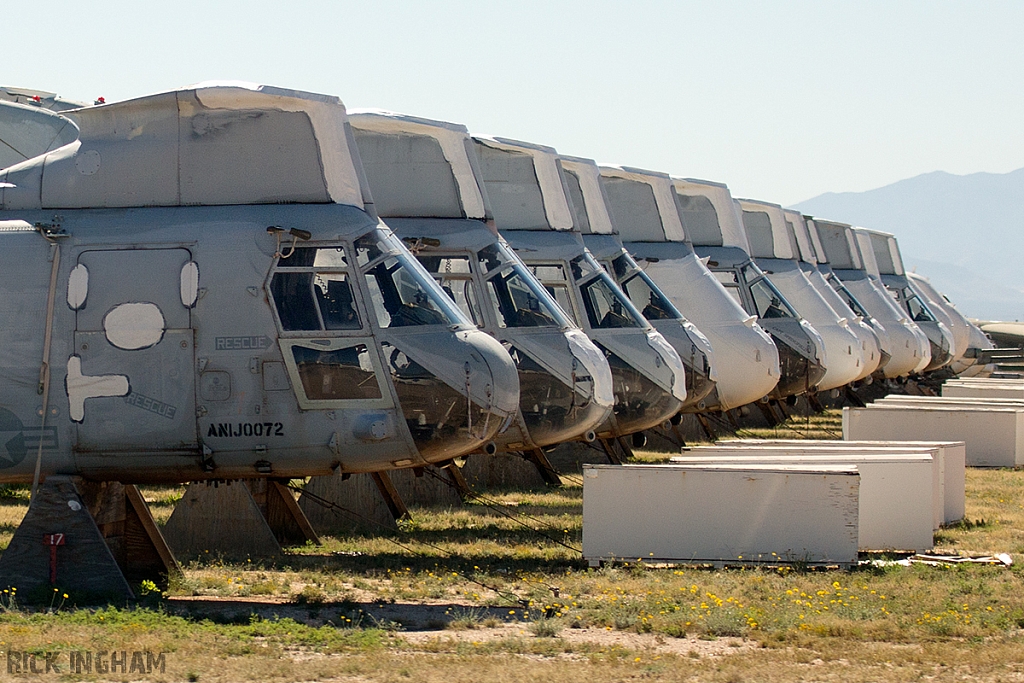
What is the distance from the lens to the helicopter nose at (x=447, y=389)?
1038 centimetres

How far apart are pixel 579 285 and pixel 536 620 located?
7965mm

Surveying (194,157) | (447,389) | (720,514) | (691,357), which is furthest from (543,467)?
(194,157)

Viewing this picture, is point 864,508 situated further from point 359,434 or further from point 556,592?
point 359,434

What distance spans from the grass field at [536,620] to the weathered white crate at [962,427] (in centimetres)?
816

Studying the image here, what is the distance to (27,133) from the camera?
14266 mm

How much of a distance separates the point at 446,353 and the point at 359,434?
87 centimetres

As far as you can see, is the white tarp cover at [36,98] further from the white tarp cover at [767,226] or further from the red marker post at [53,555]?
the white tarp cover at [767,226]

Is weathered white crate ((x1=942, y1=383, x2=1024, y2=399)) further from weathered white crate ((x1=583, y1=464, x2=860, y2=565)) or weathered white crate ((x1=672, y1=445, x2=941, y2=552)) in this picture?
weathered white crate ((x1=583, y1=464, x2=860, y2=565))

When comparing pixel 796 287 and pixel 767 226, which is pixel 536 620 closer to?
pixel 796 287

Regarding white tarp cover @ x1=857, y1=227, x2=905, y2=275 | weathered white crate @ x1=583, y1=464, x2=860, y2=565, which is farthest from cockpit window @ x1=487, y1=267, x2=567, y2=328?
white tarp cover @ x1=857, y1=227, x2=905, y2=275

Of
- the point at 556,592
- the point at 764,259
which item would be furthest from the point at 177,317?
the point at 764,259

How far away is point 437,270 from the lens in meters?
14.2

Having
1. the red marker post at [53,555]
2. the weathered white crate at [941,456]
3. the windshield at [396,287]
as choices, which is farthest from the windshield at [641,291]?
the red marker post at [53,555]

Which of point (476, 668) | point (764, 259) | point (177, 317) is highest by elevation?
point (764, 259)
